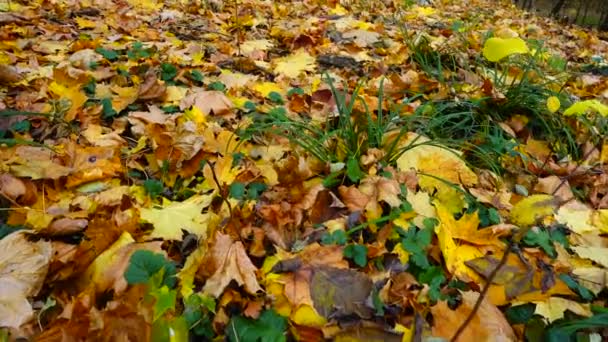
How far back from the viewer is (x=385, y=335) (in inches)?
42.5

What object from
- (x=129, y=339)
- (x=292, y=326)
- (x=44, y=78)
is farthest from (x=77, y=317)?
(x=44, y=78)

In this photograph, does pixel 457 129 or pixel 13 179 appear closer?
pixel 13 179

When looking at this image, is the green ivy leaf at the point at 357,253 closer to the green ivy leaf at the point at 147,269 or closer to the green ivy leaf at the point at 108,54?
the green ivy leaf at the point at 147,269

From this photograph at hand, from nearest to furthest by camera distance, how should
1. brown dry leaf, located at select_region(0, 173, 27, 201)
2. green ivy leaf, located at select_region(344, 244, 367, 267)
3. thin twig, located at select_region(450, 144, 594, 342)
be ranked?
thin twig, located at select_region(450, 144, 594, 342)
green ivy leaf, located at select_region(344, 244, 367, 267)
brown dry leaf, located at select_region(0, 173, 27, 201)

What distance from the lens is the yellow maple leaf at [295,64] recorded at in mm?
2629

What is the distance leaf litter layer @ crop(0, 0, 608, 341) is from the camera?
44.2 inches

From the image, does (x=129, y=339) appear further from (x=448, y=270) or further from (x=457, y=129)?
(x=457, y=129)

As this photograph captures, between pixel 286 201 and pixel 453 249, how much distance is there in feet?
1.86

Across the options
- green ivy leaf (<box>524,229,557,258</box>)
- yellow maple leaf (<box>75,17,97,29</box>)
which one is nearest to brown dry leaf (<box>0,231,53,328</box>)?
green ivy leaf (<box>524,229,557,258</box>)

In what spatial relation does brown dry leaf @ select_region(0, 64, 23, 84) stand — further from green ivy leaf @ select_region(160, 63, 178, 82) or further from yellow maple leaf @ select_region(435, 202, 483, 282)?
yellow maple leaf @ select_region(435, 202, 483, 282)

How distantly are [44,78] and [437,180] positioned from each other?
1.93 metres

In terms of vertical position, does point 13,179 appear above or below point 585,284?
above

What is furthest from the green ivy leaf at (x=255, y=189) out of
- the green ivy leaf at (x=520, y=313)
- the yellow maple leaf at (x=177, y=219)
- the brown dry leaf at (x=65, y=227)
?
the green ivy leaf at (x=520, y=313)

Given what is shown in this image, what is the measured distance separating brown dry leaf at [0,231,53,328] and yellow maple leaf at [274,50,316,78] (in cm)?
173
